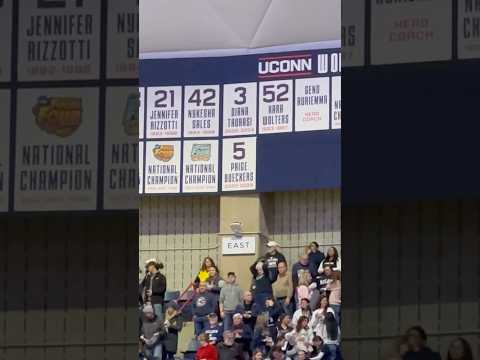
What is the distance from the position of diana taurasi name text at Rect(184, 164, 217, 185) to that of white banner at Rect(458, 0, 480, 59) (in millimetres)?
14200

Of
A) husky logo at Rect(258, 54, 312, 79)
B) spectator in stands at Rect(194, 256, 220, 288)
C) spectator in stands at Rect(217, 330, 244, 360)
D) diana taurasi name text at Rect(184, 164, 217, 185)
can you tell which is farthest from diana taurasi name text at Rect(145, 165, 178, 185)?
spectator in stands at Rect(217, 330, 244, 360)

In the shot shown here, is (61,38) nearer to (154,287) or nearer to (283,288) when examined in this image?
(154,287)

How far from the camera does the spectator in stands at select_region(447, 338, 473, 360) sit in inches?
616

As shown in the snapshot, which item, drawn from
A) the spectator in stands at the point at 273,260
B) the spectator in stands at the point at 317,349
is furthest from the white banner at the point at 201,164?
the spectator in stands at the point at 317,349

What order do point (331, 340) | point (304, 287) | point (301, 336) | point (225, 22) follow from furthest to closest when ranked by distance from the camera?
point (225, 22) → point (304, 287) → point (301, 336) → point (331, 340)

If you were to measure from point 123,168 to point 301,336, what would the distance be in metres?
7.89

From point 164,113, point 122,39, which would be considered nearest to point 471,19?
point 122,39

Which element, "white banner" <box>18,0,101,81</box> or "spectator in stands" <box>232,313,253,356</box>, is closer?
"white banner" <box>18,0,101,81</box>

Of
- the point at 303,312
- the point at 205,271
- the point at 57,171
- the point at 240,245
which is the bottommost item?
the point at 303,312

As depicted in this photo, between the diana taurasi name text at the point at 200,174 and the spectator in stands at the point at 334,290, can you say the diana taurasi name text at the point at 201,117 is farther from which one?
the spectator in stands at the point at 334,290

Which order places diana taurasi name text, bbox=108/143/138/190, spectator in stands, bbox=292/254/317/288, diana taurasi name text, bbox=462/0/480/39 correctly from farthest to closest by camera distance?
spectator in stands, bbox=292/254/317/288
diana taurasi name text, bbox=108/143/138/190
diana taurasi name text, bbox=462/0/480/39

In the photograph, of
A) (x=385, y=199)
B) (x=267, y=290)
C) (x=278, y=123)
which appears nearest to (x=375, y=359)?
(x=385, y=199)

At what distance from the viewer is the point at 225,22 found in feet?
102

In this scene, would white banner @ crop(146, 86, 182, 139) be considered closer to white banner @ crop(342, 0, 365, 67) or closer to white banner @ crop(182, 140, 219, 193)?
white banner @ crop(182, 140, 219, 193)
